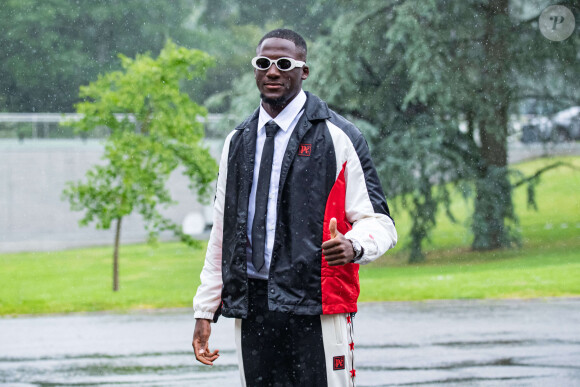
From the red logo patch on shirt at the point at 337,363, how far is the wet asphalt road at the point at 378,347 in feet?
13.2

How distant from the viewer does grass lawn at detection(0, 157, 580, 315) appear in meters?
15.6

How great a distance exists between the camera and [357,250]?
130 inches

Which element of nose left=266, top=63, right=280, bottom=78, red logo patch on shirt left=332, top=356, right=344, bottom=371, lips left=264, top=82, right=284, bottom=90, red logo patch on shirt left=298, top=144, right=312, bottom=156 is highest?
nose left=266, top=63, right=280, bottom=78

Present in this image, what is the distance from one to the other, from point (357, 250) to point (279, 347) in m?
0.52

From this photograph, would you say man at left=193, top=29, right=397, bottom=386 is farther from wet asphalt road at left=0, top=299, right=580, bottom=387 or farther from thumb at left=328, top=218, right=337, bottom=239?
wet asphalt road at left=0, top=299, right=580, bottom=387

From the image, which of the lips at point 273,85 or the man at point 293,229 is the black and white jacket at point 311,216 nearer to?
the man at point 293,229

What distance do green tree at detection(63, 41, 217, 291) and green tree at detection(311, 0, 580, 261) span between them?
5458 mm

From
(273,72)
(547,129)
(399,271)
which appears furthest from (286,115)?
(547,129)

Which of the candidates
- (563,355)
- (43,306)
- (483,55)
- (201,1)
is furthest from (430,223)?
(201,1)

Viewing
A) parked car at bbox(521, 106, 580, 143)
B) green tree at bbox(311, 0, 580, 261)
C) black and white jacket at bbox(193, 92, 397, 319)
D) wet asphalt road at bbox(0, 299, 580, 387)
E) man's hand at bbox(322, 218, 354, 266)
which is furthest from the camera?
parked car at bbox(521, 106, 580, 143)

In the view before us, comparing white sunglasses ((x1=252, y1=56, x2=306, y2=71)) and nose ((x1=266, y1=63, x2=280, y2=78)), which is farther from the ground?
white sunglasses ((x1=252, y1=56, x2=306, y2=71))

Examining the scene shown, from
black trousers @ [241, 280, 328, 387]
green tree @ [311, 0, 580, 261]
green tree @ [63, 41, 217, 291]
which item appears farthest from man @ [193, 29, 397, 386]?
green tree @ [311, 0, 580, 261]

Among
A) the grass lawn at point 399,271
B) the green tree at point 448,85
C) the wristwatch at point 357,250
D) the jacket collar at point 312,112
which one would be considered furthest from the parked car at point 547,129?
the wristwatch at point 357,250

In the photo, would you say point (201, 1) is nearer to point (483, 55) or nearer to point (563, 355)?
point (483, 55)
